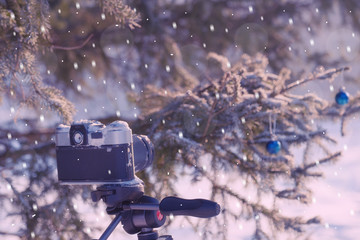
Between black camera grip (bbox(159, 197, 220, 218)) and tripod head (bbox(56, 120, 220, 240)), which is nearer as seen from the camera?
black camera grip (bbox(159, 197, 220, 218))

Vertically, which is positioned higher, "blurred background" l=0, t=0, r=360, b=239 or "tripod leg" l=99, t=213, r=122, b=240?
"blurred background" l=0, t=0, r=360, b=239

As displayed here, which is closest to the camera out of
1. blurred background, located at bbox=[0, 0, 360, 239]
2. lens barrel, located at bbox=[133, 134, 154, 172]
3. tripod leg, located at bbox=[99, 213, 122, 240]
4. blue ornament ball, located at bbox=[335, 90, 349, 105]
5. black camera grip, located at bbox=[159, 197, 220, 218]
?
black camera grip, located at bbox=[159, 197, 220, 218]

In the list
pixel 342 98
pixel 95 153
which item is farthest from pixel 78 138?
pixel 342 98

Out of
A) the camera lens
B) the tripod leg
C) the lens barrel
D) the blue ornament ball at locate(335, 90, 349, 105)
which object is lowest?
the tripod leg

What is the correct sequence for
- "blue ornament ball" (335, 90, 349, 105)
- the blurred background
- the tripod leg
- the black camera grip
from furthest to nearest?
1. "blue ornament ball" (335, 90, 349, 105)
2. the blurred background
3. the tripod leg
4. the black camera grip

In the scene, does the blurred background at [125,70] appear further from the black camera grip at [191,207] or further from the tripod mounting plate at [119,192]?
the black camera grip at [191,207]

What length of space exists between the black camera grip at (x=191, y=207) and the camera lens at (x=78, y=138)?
0.33 m

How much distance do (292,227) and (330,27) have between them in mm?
2153

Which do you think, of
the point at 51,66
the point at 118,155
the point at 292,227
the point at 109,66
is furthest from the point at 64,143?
the point at 109,66

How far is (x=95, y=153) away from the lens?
132 centimetres

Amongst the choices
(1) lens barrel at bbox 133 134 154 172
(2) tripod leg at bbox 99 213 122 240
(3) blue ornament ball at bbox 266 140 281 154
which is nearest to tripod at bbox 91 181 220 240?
(2) tripod leg at bbox 99 213 122 240

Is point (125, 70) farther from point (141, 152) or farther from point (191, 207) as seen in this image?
point (191, 207)

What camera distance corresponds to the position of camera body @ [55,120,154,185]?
129 centimetres

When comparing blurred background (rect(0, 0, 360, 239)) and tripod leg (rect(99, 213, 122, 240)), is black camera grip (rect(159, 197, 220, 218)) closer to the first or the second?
tripod leg (rect(99, 213, 122, 240))
